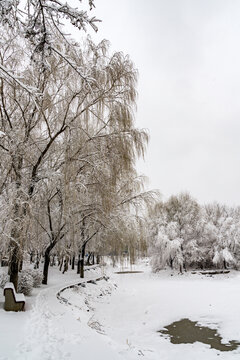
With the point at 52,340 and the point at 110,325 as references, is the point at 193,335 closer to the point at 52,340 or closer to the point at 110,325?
the point at 110,325

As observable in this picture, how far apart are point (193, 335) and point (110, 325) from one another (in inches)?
103

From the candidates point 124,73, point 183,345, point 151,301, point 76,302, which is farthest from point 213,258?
point 124,73

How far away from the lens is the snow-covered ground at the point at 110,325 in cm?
440

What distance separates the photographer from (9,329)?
16.0 feet

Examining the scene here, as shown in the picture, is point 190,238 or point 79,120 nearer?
point 79,120

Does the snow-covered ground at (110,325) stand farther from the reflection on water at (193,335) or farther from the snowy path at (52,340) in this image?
the reflection on water at (193,335)

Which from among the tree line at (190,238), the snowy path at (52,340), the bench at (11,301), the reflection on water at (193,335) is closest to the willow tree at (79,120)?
the bench at (11,301)

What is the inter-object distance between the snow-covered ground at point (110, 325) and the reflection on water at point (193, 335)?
267 mm

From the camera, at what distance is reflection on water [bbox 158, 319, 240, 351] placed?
657 centimetres

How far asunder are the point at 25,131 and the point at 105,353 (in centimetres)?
548

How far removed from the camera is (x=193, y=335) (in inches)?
295

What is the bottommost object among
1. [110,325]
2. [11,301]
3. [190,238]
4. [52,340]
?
[110,325]

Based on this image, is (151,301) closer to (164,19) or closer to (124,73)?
(124,73)

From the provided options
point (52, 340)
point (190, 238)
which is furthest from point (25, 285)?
point (190, 238)
